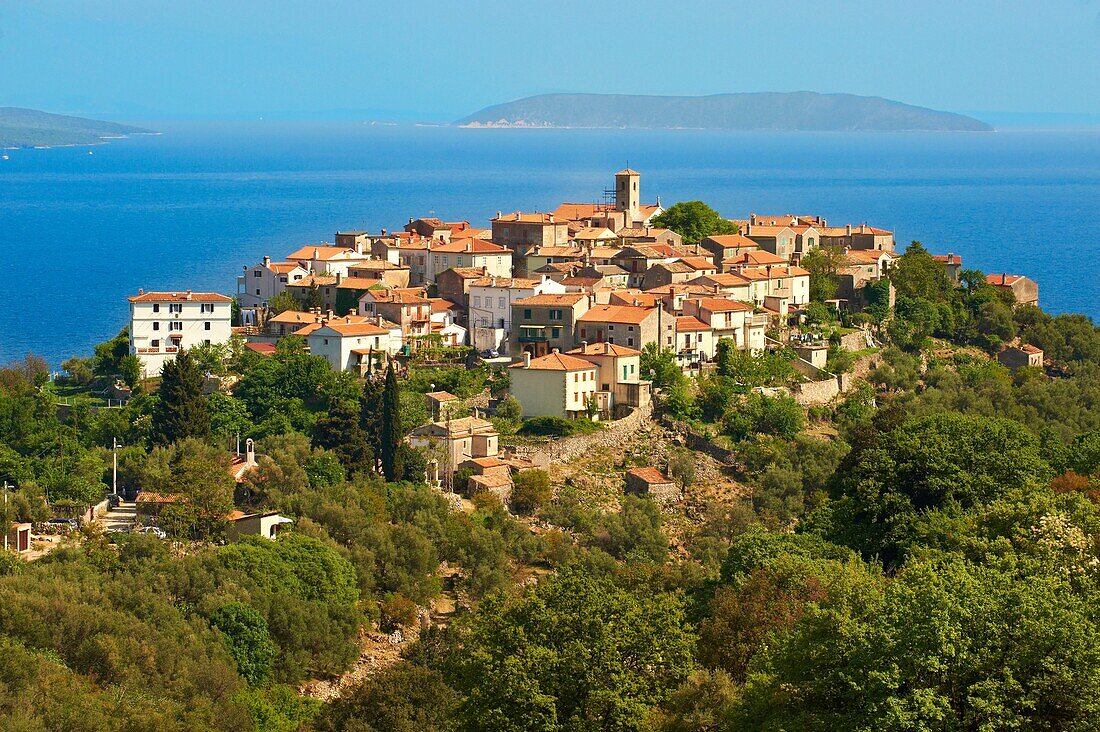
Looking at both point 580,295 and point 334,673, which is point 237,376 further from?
point 334,673

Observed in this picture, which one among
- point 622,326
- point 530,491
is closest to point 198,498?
point 530,491

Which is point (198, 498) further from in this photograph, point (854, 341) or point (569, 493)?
point (854, 341)

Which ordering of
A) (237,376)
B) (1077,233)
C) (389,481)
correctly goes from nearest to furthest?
(389,481) < (237,376) < (1077,233)

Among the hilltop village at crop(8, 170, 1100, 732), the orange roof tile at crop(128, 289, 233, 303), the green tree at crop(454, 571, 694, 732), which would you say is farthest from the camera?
the orange roof tile at crop(128, 289, 233, 303)

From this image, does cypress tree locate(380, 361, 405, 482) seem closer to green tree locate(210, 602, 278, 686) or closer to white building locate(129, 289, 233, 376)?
white building locate(129, 289, 233, 376)

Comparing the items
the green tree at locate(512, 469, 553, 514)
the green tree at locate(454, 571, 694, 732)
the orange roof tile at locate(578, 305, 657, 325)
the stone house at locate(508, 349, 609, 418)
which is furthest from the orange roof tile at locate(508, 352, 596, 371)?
the green tree at locate(454, 571, 694, 732)

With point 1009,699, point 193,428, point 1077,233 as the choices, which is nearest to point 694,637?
point 1009,699
